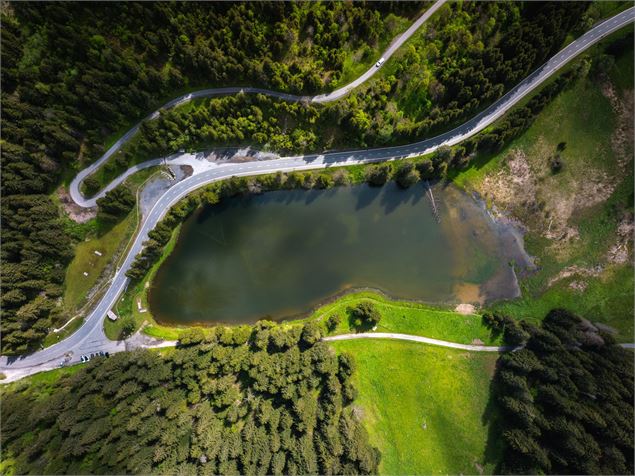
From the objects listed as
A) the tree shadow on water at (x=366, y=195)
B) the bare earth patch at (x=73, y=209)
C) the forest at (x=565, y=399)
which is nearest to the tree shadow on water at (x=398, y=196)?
the tree shadow on water at (x=366, y=195)

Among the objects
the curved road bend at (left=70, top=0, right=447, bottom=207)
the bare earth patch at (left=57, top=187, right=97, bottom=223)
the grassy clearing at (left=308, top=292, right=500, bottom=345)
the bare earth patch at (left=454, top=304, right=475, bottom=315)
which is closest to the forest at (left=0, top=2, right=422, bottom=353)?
the curved road bend at (left=70, top=0, right=447, bottom=207)

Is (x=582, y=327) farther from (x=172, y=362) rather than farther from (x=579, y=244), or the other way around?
(x=172, y=362)

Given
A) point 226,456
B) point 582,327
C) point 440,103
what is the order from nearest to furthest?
point 226,456, point 582,327, point 440,103

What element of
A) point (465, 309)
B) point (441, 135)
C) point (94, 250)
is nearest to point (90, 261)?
point (94, 250)

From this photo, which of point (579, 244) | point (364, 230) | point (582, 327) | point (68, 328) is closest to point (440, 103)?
point (364, 230)

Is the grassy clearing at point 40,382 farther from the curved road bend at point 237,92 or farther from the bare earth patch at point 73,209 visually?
the curved road bend at point 237,92

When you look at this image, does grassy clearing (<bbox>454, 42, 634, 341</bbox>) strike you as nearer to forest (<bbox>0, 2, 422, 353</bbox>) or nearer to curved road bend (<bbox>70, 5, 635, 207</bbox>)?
curved road bend (<bbox>70, 5, 635, 207</bbox>)
